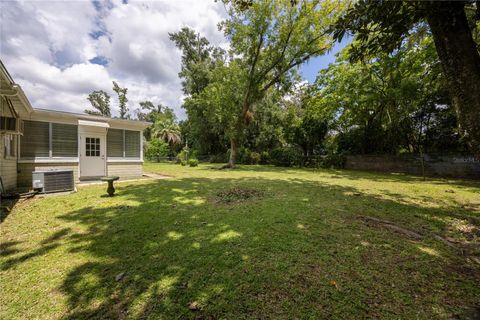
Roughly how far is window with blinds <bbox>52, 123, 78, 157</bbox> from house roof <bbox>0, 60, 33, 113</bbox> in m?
1.37

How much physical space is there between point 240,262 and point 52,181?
6634mm

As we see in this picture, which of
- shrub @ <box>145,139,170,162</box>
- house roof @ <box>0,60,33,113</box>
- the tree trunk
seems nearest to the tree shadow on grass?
the tree trunk

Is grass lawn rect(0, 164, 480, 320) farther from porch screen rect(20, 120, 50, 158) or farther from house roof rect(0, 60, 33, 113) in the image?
porch screen rect(20, 120, 50, 158)

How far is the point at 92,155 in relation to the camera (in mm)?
8273

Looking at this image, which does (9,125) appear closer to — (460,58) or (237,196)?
(237,196)

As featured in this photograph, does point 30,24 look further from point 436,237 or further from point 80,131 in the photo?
point 436,237

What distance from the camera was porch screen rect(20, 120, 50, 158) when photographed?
22.3 ft

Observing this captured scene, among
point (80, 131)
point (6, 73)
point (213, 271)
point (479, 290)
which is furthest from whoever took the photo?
point (80, 131)

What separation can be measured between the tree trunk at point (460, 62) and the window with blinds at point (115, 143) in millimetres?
10160

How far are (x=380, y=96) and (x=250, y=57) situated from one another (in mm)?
8649

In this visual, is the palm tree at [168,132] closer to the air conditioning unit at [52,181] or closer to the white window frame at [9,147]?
the white window frame at [9,147]

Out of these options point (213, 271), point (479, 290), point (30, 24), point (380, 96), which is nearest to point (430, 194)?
point (479, 290)

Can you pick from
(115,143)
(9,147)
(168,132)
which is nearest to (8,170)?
(9,147)

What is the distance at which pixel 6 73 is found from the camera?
394 centimetres
